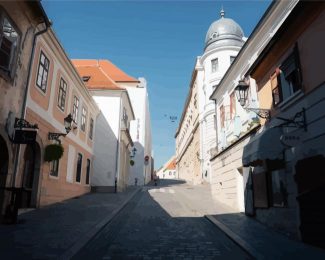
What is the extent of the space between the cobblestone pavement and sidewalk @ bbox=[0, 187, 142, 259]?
0.36m

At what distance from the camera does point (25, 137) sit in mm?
9836

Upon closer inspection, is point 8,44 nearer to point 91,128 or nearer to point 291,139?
point 291,139

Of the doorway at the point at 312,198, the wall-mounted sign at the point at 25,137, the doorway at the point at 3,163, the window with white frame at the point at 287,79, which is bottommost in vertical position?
the doorway at the point at 312,198

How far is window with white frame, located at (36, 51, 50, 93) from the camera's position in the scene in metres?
13.1

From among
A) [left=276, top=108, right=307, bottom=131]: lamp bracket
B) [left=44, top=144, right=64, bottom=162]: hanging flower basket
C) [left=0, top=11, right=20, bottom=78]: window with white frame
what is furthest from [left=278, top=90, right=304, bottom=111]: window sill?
[left=44, top=144, right=64, bottom=162]: hanging flower basket

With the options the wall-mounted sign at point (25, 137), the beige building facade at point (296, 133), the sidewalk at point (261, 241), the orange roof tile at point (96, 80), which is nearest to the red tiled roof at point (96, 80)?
the orange roof tile at point (96, 80)

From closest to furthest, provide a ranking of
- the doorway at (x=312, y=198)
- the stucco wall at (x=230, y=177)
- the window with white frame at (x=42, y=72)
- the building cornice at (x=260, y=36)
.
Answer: the doorway at (x=312, y=198) → the window with white frame at (x=42, y=72) → the building cornice at (x=260, y=36) → the stucco wall at (x=230, y=177)

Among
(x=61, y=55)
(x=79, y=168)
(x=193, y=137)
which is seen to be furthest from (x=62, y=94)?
(x=193, y=137)

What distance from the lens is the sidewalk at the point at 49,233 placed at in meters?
6.31

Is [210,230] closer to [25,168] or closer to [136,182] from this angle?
[25,168]

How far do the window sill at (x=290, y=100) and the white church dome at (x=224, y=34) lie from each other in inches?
987

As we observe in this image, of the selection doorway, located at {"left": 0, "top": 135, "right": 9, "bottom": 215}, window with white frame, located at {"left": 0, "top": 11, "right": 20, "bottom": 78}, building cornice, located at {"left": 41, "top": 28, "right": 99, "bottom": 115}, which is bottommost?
doorway, located at {"left": 0, "top": 135, "right": 9, "bottom": 215}

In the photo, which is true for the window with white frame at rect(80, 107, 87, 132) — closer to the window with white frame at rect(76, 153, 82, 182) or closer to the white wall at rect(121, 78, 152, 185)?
the window with white frame at rect(76, 153, 82, 182)

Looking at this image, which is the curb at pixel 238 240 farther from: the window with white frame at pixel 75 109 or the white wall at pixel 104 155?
the white wall at pixel 104 155
